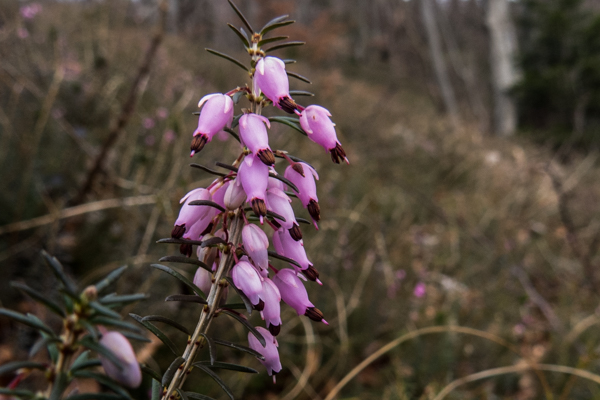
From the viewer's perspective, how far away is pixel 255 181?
640 mm

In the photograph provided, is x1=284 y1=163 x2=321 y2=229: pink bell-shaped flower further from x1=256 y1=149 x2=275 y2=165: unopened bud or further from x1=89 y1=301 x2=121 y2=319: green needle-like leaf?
x1=89 y1=301 x2=121 y2=319: green needle-like leaf

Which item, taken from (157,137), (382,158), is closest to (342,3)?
(382,158)

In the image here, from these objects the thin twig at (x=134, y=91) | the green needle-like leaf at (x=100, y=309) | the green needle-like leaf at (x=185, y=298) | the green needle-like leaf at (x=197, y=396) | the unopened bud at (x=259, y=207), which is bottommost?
the green needle-like leaf at (x=197, y=396)

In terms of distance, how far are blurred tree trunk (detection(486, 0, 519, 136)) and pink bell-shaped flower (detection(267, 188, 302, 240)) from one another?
17194mm

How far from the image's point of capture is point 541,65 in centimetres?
1750

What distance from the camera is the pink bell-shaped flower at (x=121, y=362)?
48 centimetres

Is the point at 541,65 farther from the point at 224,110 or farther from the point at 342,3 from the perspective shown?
the point at 342,3

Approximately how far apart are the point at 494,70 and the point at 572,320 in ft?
53.7

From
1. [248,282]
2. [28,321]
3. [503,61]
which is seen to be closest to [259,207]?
[248,282]

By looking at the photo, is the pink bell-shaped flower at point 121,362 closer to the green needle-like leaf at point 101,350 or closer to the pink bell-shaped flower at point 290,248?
the green needle-like leaf at point 101,350

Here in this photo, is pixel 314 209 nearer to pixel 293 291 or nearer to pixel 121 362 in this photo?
pixel 293 291

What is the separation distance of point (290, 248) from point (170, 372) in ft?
0.85

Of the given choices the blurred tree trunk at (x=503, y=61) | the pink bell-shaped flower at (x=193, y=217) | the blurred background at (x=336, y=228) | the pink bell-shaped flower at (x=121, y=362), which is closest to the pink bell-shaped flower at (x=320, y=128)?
the pink bell-shaped flower at (x=193, y=217)

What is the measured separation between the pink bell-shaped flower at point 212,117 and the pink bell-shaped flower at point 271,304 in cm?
25
